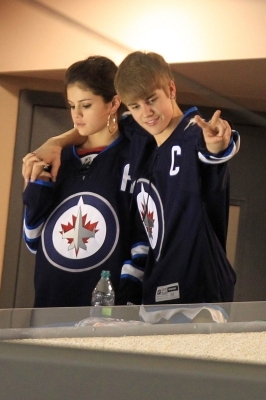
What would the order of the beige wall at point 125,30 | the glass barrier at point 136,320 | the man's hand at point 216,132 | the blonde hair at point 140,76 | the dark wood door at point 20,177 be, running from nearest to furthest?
the glass barrier at point 136,320 < the man's hand at point 216,132 < the blonde hair at point 140,76 < the beige wall at point 125,30 < the dark wood door at point 20,177

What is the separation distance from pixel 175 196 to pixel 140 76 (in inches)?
8.3

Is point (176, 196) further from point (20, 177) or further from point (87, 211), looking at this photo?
point (20, 177)

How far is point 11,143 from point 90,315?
1.75 meters

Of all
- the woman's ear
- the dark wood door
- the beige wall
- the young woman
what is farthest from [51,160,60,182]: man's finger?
the dark wood door

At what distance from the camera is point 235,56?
1.57 m

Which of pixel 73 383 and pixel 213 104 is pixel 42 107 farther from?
pixel 73 383

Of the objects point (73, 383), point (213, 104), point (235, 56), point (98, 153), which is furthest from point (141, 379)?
point (213, 104)

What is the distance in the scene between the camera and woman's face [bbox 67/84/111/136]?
1230 mm

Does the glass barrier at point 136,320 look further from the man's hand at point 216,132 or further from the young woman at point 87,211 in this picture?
the young woman at point 87,211

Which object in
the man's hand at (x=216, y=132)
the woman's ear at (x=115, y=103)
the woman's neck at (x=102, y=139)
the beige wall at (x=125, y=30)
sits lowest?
the man's hand at (x=216, y=132)

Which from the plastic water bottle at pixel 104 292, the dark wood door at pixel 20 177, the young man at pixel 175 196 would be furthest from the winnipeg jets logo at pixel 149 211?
the dark wood door at pixel 20 177

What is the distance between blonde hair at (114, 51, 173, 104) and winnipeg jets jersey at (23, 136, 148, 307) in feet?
0.57

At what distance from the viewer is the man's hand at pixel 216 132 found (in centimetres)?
93

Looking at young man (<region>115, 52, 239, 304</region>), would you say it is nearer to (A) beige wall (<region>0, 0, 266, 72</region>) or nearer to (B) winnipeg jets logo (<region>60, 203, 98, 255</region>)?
(B) winnipeg jets logo (<region>60, 203, 98, 255</region>)
